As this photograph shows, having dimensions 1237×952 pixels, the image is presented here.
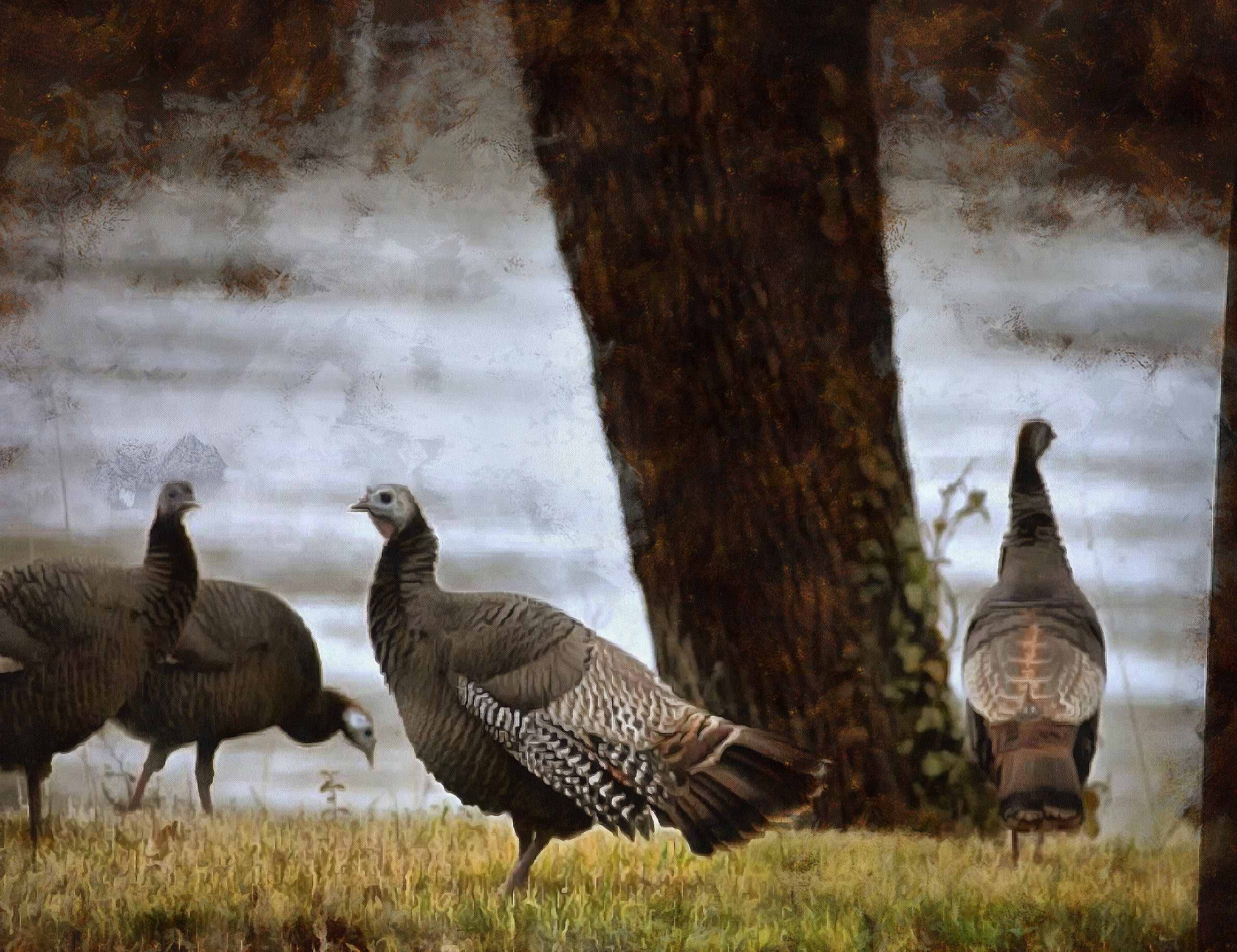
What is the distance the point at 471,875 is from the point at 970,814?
732mm

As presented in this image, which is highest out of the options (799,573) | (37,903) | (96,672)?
(799,573)

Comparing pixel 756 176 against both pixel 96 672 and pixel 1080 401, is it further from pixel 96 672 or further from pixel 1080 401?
pixel 96 672

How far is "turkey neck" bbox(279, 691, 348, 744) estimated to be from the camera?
1.80m

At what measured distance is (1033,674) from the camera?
1.87 metres

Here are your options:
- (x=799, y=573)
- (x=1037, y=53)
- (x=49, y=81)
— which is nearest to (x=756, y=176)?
(x=1037, y=53)

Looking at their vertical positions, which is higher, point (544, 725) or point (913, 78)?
point (913, 78)

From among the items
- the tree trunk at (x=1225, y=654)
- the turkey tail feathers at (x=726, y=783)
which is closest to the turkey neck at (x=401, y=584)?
the turkey tail feathers at (x=726, y=783)

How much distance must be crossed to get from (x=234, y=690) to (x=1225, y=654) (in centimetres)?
147

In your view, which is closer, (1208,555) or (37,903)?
(37,903)

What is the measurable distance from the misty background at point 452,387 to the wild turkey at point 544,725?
39mm

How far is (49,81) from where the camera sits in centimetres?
191

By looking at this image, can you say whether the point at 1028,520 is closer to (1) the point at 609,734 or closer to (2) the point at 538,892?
(1) the point at 609,734

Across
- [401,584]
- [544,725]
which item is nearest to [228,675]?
Result: [401,584]

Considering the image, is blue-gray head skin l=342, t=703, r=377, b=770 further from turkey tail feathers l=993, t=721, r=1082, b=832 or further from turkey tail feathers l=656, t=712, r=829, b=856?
turkey tail feathers l=993, t=721, r=1082, b=832
